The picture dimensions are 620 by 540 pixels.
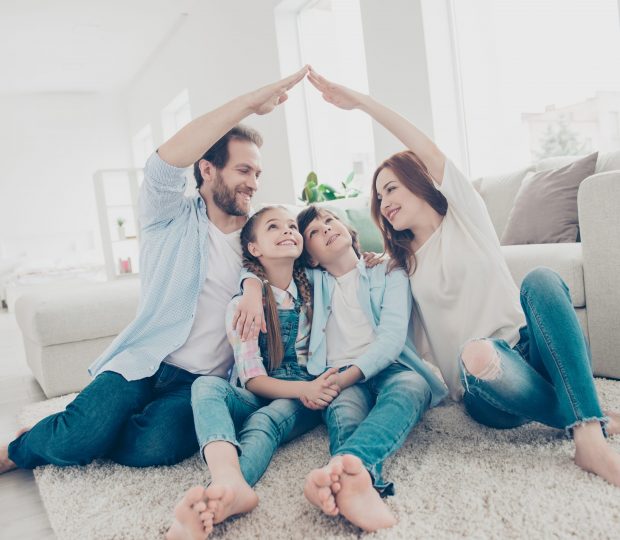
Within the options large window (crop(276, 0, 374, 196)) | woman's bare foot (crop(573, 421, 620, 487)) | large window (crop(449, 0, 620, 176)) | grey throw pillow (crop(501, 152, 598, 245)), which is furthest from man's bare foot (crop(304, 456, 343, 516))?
large window (crop(276, 0, 374, 196))

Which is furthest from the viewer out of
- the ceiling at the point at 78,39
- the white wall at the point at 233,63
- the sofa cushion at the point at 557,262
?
the ceiling at the point at 78,39

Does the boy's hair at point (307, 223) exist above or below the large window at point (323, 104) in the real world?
below

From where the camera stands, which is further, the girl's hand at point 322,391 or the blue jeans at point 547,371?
the girl's hand at point 322,391

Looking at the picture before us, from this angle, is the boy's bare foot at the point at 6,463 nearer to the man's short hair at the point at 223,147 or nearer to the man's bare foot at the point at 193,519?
the man's bare foot at the point at 193,519

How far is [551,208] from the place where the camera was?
2.26 metres

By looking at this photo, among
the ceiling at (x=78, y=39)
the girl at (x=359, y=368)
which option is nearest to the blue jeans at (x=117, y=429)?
the girl at (x=359, y=368)

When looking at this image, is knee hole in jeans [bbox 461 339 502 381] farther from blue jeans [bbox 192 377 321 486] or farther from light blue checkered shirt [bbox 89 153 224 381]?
light blue checkered shirt [bbox 89 153 224 381]

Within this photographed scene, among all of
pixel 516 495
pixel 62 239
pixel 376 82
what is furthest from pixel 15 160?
pixel 516 495

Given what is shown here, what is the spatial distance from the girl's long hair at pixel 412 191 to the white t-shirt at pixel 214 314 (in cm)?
43

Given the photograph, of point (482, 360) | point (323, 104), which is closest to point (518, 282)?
point (482, 360)

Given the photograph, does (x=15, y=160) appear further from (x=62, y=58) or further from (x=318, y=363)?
(x=318, y=363)

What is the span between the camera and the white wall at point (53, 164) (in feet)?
27.0

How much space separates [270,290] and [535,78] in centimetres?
235

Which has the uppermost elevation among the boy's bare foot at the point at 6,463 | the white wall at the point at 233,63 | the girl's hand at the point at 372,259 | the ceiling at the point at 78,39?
the ceiling at the point at 78,39
